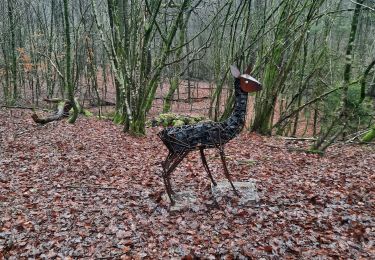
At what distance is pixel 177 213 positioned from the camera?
19.8 ft

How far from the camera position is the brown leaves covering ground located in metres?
5.00

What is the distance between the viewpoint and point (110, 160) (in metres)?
9.17

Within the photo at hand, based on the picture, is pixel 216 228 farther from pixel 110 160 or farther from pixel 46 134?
pixel 46 134

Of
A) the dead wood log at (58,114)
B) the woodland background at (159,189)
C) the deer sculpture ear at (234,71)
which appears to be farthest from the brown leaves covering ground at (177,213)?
the dead wood log at (58,114)

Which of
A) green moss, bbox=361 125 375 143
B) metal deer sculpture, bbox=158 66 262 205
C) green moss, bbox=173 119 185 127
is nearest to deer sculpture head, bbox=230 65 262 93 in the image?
metal deer sculpture, bbox=158 66 262 205

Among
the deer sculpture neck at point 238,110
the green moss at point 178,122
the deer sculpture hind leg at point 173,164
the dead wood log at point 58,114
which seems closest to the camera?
the deer sculpture neck at point 238,110

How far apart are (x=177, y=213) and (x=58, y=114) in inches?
413

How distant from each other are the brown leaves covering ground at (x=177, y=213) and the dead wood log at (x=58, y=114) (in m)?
3.39

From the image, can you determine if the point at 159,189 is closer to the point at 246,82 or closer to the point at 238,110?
the point at 238,110

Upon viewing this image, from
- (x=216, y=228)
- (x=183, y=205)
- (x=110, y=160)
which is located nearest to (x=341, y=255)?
(x=216, y=228)

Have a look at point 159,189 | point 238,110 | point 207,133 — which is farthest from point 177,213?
point 238,110

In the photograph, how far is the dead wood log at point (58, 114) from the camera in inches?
524

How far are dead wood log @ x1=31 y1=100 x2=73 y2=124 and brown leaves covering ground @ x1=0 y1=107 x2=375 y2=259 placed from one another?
339 cm

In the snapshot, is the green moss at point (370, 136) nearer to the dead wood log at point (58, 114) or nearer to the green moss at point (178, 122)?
the green moss at point (178, 122)
